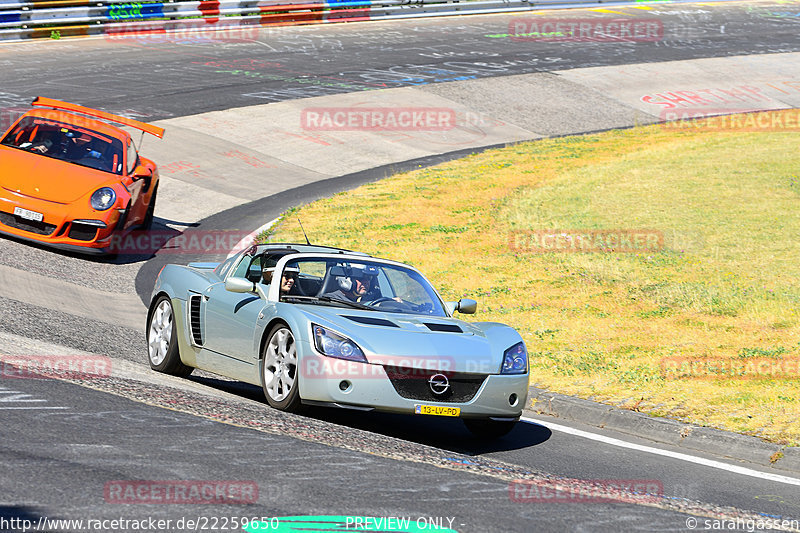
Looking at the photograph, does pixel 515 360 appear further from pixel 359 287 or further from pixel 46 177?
pixel 46 177

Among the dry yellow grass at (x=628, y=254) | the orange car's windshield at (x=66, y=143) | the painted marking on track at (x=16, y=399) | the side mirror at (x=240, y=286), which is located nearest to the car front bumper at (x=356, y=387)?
the side mirror at (x=240, y=286)

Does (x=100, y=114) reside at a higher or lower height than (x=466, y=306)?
higher

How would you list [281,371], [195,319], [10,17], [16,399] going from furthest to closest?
[10,17], [195,319], [281,371], [16,399]

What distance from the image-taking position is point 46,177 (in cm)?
1459

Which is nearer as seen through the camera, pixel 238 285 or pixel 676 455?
pixel 676 455

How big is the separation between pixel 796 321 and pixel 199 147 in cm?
1481

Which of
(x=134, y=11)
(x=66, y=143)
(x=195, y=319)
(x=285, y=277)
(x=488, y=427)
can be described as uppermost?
(x=134, y=11)

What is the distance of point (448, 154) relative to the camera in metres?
26.5

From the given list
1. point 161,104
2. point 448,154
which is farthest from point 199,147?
point 448,154

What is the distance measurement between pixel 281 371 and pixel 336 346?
2.03 ft

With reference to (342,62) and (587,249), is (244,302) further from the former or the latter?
(342,62)

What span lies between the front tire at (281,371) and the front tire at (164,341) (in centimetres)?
161

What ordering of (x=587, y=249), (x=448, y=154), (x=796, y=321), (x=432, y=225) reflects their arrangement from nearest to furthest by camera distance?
(x=796, y=321) < (x=587, y=249) < (x=432, y=225) < (x=448, y=154)

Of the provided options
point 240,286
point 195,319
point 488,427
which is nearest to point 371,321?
point 240,286
